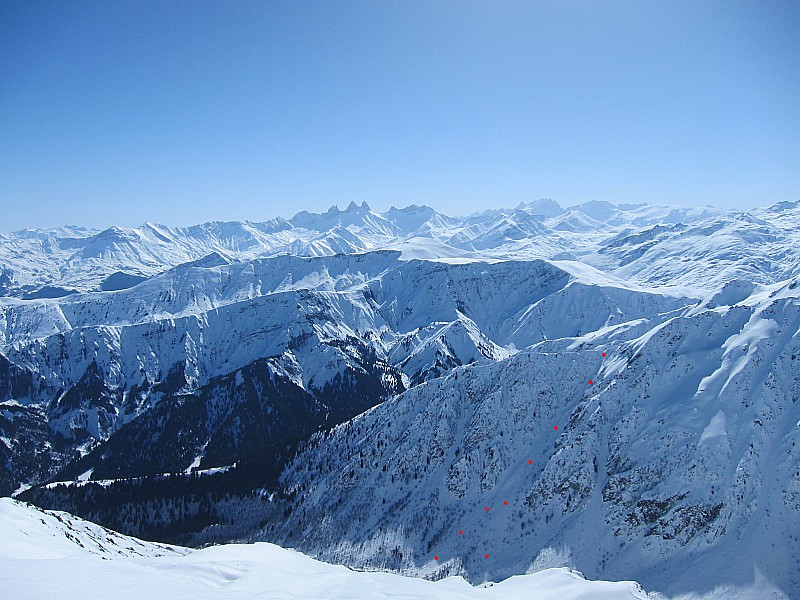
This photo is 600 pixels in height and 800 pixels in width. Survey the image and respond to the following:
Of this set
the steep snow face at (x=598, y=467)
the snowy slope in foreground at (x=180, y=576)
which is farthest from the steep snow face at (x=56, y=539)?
the steep snow face at (x=598, y=467)

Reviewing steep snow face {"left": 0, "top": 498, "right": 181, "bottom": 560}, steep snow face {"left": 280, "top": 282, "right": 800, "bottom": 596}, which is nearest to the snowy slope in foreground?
steep snow face {"left": 0, "top": 498, "right": 181, "bottom": 560}

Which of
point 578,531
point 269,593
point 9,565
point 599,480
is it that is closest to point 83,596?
point 9,565

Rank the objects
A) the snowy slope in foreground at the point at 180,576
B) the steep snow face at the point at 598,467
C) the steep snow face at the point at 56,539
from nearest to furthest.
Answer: the snowy slope in foreground at the point at 180,576 < the steep snow face at the point at 56,539 < the steep snow face at the point at 598,467

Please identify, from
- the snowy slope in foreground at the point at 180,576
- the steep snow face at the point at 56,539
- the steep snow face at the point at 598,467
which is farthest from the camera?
the steep snow face at the point at 598,467

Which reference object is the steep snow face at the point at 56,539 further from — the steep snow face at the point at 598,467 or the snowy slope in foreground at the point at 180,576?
the steep snow face at the point at 598,467

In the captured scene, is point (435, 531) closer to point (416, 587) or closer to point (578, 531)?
point (578, 531)

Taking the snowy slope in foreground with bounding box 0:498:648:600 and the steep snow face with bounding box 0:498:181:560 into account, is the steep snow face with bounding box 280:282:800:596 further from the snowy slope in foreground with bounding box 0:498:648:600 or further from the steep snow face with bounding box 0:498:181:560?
the steep snow face with bounding box 0:498:181:560

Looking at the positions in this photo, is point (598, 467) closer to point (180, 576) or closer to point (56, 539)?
point (180, 576)
